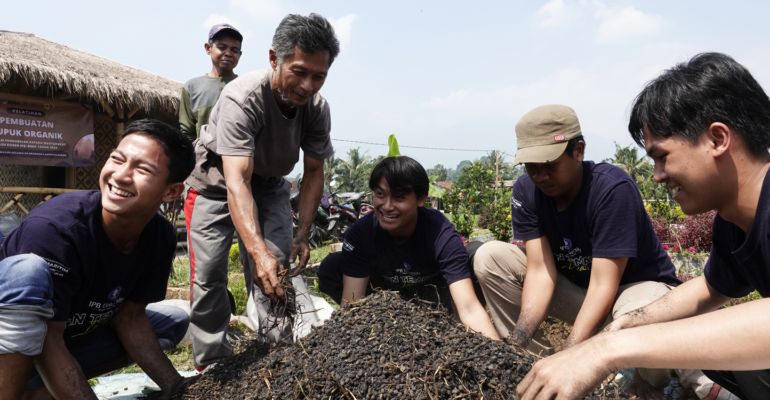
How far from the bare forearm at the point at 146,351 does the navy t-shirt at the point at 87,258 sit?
11cm

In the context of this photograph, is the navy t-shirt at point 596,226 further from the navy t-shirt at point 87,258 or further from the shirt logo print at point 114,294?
the shirt logo print at point 114,294

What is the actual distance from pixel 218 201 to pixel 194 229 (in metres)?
0.24

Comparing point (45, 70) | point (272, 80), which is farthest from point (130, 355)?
point (45, 70)

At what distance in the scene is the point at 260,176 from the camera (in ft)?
9.70

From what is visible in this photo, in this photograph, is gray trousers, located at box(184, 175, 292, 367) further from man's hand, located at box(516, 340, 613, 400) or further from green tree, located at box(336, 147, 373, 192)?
green tree, located at box(336, 147, 373, 192)

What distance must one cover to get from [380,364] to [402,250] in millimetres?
1207

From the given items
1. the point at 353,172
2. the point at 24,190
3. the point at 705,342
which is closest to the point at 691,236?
the point at 705,342

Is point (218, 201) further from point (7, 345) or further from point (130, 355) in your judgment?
point (7, 345)

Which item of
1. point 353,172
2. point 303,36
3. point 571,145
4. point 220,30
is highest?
point 220,30

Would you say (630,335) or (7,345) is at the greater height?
(630,335)

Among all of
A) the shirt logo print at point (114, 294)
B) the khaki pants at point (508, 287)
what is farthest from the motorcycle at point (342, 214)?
the shirt logo print at point (114, 294)

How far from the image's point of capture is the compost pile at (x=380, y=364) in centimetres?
162

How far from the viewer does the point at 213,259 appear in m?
2.85

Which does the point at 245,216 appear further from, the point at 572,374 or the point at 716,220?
the point at 716,220
